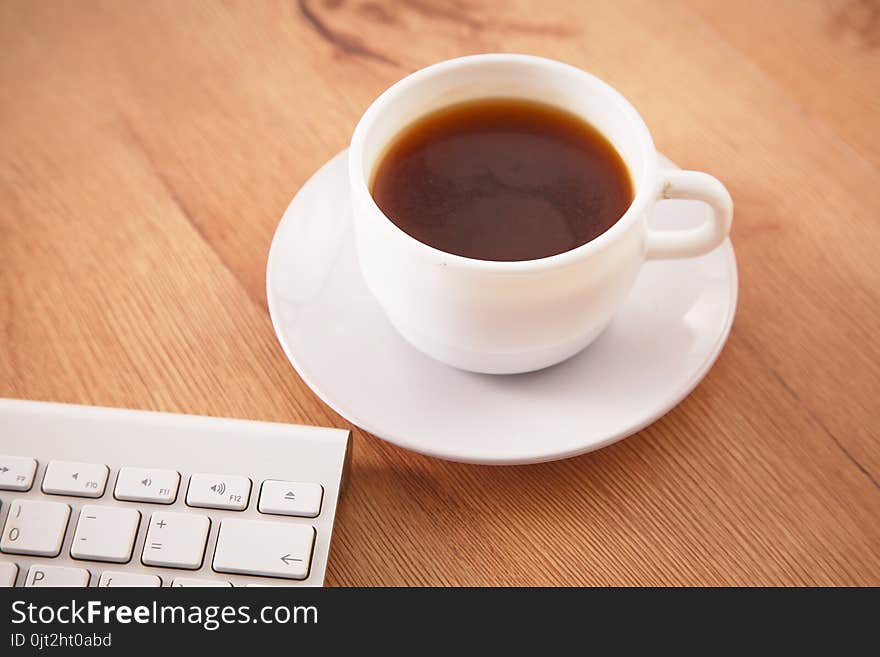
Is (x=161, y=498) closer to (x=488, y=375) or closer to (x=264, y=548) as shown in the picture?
(x=264, y=548)

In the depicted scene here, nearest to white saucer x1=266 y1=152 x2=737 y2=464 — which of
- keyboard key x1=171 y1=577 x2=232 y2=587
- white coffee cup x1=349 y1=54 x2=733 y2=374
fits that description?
white coffee cup x1=349 y1=54 x2=733 y2=374

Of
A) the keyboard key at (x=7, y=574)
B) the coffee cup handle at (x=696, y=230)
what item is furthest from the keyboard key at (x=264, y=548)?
the coffee cup handle at (x=696, y=230)

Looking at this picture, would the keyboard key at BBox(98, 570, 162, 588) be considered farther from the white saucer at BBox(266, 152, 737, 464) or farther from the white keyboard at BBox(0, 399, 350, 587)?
the white saucer at BBox(266, 152, 737, 464)

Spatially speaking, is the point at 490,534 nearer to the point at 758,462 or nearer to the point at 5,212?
the point at 758,462

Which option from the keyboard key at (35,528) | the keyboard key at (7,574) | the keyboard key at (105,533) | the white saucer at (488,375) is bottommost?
→ the keyboard key at (7,574)

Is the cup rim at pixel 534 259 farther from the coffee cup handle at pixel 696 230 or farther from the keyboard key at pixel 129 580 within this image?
the keyboard key at pixel 129 580

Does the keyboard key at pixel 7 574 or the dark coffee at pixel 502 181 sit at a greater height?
the dark coffee at pixel 502 181

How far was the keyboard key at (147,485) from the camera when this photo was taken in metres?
0.50

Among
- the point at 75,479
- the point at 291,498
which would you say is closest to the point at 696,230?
the point at 291,498

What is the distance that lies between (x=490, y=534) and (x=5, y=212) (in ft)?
1.49

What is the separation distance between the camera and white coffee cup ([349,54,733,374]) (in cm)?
49

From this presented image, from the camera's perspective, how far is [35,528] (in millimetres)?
488

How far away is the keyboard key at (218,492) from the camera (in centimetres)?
50

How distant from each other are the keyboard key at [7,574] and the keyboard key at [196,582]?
87 mm
